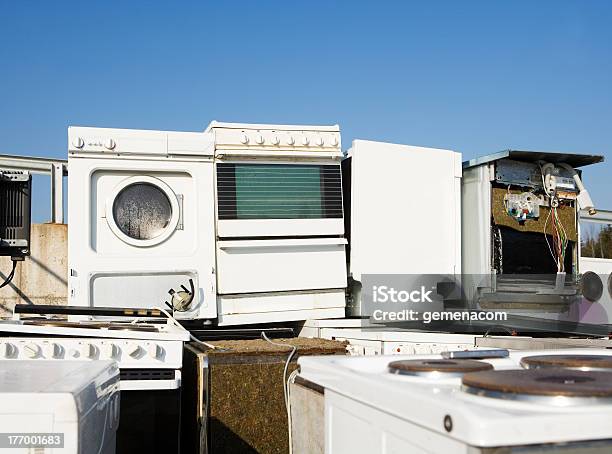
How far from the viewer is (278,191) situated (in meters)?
5.70

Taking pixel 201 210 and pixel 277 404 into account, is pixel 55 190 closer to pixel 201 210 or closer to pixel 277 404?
pixel 201 210

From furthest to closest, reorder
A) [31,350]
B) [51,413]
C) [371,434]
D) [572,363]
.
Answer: [31,350]
[572,363]
[51,413]
[371,434]

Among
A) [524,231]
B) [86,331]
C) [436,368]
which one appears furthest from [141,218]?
[436,368]

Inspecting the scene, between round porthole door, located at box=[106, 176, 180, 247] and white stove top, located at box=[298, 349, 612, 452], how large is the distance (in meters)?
3.71

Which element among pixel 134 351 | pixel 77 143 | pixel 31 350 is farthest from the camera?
pixel 77 143

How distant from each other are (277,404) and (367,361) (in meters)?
2.05

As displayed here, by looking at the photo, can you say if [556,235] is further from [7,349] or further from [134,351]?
[7,349]

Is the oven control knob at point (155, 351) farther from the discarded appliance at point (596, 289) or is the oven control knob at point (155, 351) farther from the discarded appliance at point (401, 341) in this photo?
the discarded appliance at point (596, 289)

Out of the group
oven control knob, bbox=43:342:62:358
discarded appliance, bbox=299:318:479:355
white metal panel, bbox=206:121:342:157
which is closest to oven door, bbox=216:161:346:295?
white metal panel, bbox=206:121:342:157

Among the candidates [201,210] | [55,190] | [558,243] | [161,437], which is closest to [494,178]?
[558,243]

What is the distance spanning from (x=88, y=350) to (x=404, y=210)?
273cm

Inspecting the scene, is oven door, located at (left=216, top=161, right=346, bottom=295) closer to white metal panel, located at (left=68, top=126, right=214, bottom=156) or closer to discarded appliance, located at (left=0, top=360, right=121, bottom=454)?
white metal panel, located at (left=68, top=126, right=214, bottom=156)

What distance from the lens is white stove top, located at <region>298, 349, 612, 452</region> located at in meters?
1.32

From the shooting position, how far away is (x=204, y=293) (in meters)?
5.36
